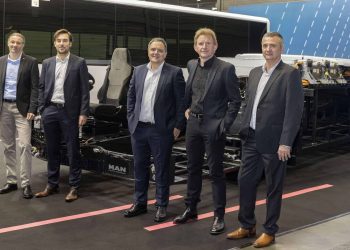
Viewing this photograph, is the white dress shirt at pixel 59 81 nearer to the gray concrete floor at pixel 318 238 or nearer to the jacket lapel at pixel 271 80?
the jacket lapel at pixel 271 80

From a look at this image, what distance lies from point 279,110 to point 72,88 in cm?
243

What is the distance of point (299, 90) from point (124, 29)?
6.59 m

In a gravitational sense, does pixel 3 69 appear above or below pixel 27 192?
above

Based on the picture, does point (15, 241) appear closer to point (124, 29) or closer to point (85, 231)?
point (85, 231)

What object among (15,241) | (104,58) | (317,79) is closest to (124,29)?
(104,58)

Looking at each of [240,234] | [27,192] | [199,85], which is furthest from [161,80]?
[27,192]

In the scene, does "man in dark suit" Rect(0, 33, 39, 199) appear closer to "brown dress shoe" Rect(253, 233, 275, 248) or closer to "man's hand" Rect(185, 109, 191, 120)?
"man's hand" Rect(185, 109, 191, 120)

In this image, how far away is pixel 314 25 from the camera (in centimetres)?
1758

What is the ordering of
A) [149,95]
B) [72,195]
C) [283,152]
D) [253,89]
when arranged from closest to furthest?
1. [283,152]
2. [253,89]
3. [149,95]
4. [72,195]

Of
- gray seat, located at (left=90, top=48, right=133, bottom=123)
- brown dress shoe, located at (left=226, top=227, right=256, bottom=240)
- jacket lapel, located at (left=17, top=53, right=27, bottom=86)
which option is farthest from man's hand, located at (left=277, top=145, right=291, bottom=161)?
gray seat, located at (left=90, top=48, right=133, bottom=123)

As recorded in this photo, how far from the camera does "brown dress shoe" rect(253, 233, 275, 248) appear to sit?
13.8 feet

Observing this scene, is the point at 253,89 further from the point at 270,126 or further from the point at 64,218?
the point at 64,218

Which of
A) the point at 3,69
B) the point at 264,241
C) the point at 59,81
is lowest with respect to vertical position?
the point at 264,241

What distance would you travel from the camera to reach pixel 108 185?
21.4ft
